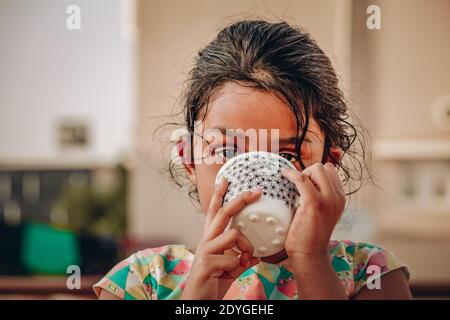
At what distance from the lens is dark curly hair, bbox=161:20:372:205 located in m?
0.70

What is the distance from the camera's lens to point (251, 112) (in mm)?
668

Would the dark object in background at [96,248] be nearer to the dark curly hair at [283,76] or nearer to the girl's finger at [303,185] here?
the dark curly hair at [283,76]

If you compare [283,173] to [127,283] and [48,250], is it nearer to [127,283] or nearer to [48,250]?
[127,283]

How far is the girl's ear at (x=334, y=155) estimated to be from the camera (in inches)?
29.0

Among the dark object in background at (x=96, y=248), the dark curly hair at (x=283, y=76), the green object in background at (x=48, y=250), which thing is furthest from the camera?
the dark object in background at (x=96, y=248)

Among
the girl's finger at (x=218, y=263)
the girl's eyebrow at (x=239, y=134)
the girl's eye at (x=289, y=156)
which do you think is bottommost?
the girl's finger at (x=218, y=263)

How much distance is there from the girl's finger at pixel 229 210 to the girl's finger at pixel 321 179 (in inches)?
2.1

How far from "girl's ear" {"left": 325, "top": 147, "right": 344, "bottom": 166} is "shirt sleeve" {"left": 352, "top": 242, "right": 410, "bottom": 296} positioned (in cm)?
11

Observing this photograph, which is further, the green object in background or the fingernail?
the green object in background

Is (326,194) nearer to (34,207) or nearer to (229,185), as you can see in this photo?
(229,185)

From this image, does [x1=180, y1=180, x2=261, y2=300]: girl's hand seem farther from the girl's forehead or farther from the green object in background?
the green object in background

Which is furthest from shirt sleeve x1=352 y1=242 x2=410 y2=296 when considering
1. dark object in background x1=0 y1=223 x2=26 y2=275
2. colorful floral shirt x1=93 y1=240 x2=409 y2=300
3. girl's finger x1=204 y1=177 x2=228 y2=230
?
dark object in background x1=0 y1=223 x2=26 y2=275

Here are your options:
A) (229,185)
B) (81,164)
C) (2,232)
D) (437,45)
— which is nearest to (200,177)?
(229,185)

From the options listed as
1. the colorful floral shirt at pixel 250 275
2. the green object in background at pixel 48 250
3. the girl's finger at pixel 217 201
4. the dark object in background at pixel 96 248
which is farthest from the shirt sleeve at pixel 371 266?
the dark object in background at pixel 96 248
